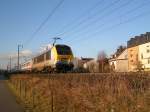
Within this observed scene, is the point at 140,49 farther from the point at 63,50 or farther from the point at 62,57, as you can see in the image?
the point at 62,57

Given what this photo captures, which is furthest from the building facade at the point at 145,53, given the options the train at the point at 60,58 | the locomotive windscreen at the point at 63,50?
the train at the point at 60,58

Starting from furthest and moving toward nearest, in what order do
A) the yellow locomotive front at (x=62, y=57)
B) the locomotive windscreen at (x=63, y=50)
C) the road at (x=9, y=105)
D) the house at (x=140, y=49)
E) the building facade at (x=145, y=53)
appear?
the house at (x=140, y=49) < the building facade at (x=145, y=53) < the locomotive windscreen at (x=63, y=50) < the yellow locomotive front at (x=62, y=57) < the road at (x=9, y=105)

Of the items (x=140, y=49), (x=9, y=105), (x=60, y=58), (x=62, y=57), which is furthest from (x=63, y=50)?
(x=140, y=49)

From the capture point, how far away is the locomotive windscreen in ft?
128

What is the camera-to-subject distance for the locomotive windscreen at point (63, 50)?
3894cm

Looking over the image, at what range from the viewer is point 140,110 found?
792 cm

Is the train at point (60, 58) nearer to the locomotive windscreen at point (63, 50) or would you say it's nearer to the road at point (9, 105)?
the locomotive windscreen at point (63, 50)

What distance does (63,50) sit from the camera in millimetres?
39438

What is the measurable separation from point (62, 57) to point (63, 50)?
3.94 ft

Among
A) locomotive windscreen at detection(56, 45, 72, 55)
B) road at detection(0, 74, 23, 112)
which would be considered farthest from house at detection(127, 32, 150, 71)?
road at detection(0, 74, 23, 112)

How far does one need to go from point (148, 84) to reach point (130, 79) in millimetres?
1261

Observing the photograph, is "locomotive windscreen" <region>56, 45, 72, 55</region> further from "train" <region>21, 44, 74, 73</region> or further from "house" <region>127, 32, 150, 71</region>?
"house" <region>127, 32, 150, 71</region>

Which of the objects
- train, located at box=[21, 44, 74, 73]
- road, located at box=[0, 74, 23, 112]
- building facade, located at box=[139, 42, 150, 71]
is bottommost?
road, located at box=[0, 74, 23, 112]

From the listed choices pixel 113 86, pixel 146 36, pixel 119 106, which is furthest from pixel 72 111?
pixel 146 36
